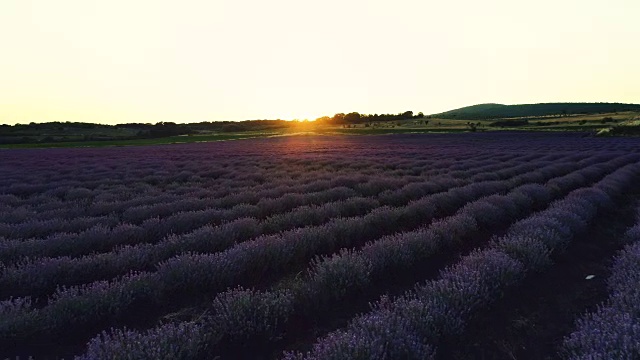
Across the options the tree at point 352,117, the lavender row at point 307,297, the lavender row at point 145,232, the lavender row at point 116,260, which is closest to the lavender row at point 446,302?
the lavender row at point 307,297

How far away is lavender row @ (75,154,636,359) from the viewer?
9.18 feet

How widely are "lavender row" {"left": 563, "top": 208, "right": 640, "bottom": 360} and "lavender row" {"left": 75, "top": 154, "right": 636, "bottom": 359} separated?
1.89 metres

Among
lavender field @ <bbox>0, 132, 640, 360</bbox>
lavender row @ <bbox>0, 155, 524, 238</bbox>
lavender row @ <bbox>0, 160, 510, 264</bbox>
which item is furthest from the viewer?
lavender row @ <bbox>0, 155, 524, 238</bbox>

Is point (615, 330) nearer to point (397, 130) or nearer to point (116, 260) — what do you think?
point (116, 260)

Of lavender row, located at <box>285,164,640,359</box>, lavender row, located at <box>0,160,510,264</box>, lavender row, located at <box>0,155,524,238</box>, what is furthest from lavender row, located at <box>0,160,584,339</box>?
lavender row, located at <box>0,155,524,238</box>

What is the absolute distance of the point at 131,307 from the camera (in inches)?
147

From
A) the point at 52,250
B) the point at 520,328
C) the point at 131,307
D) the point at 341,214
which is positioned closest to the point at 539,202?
the point at 341,214

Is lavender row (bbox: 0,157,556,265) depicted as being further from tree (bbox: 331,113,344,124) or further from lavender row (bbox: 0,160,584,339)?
tree (bbox: 331,113,344,124)

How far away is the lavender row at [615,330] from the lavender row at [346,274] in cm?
189

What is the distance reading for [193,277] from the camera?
409cm

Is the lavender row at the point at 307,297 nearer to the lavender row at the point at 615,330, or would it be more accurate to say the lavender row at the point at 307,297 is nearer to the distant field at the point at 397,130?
the lavender row at the point at 615,330

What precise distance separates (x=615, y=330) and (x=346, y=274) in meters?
2.28

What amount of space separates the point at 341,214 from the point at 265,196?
266 cm

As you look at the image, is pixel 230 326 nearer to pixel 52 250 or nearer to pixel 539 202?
pixel 52 250
